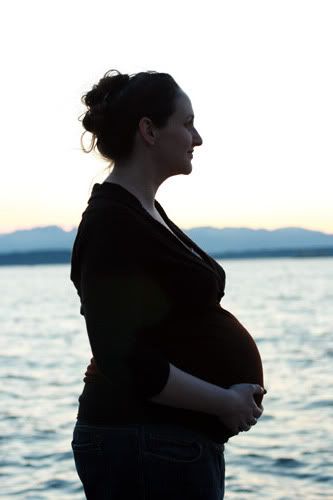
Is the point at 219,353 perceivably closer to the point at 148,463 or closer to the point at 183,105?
the point at 148,463

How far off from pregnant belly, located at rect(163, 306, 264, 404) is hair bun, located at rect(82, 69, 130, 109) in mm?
665

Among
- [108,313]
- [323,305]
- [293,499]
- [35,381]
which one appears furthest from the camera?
[323,305]

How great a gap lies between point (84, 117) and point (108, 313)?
62 centimetres

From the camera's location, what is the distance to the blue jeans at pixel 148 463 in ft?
7.68

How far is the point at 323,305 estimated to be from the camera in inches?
1634

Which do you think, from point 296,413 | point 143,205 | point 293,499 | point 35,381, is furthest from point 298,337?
point 143,205

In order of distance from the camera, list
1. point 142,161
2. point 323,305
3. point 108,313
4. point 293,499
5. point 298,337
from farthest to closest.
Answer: point 323,305 → point 298,337 → point 293,499 → point 142,161 → point 108,313

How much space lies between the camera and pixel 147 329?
233cm

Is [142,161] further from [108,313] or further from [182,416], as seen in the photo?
[182,416]

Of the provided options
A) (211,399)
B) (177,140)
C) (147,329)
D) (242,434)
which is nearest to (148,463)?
(211,399)

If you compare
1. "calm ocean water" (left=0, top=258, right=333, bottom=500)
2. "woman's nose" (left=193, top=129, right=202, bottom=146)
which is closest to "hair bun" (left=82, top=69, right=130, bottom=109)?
"woman's nose" (left=193, top=129, right=202, bottom=146)

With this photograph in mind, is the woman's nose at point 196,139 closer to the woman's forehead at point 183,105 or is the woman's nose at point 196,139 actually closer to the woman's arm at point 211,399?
the woman's forehead at point 183,105

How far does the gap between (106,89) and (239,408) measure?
3.12 ft

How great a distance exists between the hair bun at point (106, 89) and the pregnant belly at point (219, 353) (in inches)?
26.2
